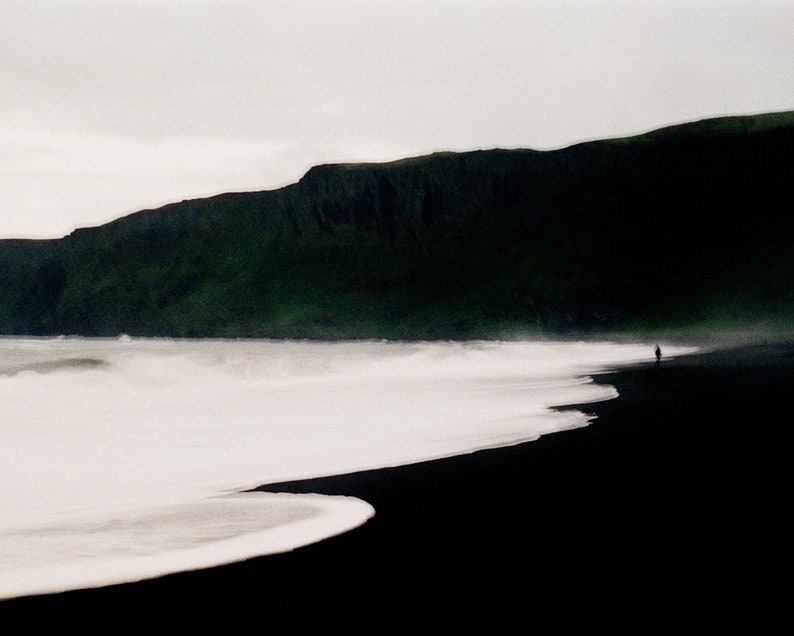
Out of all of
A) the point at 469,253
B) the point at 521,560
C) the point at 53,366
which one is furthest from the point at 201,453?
the point at 469,253

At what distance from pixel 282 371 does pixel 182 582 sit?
1508 inches

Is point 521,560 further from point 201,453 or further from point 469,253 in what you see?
point 469,253

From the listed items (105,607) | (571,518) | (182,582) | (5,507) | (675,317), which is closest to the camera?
(105,607)

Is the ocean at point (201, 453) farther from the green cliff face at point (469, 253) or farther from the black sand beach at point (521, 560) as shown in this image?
the green cliff face at point (469, 253)

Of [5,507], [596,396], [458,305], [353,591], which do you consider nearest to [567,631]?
[353,591]

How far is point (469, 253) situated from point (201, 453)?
143376 millimetres

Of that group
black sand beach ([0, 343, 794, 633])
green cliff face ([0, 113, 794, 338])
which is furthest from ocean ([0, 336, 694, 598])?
green cliff face ([0, 113, 794, 338])

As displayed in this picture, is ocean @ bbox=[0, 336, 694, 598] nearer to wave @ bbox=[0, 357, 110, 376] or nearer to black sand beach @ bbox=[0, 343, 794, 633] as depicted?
black sand beach @ bbox=[0, 343, 794, 633]

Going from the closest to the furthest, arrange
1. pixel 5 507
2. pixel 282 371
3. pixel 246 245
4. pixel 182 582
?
1. pixel 182 582
2. pixel 5 507
3. pixel 282 371
4. pixel 246 245

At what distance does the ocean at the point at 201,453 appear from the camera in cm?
895

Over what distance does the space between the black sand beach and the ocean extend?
0.67 meters

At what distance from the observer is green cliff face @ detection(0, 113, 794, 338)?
13812 centimetres

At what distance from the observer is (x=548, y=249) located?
15150 cm

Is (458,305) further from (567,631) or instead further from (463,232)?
(567,631)
